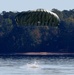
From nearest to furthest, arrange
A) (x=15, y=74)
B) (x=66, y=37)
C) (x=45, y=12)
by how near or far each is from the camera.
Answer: (x=45, y=12), (x=15, y=74), (x=66, y=37)

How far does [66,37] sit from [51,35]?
6.27 metres

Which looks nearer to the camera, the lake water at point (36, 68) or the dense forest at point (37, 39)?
the lake water at point (36, 68)

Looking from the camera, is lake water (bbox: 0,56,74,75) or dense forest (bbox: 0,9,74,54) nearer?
lake water (bbox: 0,56,74,75)

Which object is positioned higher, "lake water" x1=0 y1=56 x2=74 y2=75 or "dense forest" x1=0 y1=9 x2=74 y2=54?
"dense forest" x1=0 y1=9 x2=74 y2=54

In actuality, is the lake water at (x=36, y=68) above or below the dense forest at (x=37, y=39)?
below

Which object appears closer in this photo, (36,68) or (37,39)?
(36,68)

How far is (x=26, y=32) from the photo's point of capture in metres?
178

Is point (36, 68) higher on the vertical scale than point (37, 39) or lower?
lower

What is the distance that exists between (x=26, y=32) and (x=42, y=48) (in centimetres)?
706

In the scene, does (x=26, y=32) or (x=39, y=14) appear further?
(x=26, y=32)

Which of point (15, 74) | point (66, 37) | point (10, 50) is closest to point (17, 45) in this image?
point (10, 50)

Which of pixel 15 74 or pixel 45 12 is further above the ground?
pixel 45 12

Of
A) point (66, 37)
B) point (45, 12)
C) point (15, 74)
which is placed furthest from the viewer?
point (66, 37)

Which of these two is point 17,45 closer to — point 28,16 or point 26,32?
point 26,32
